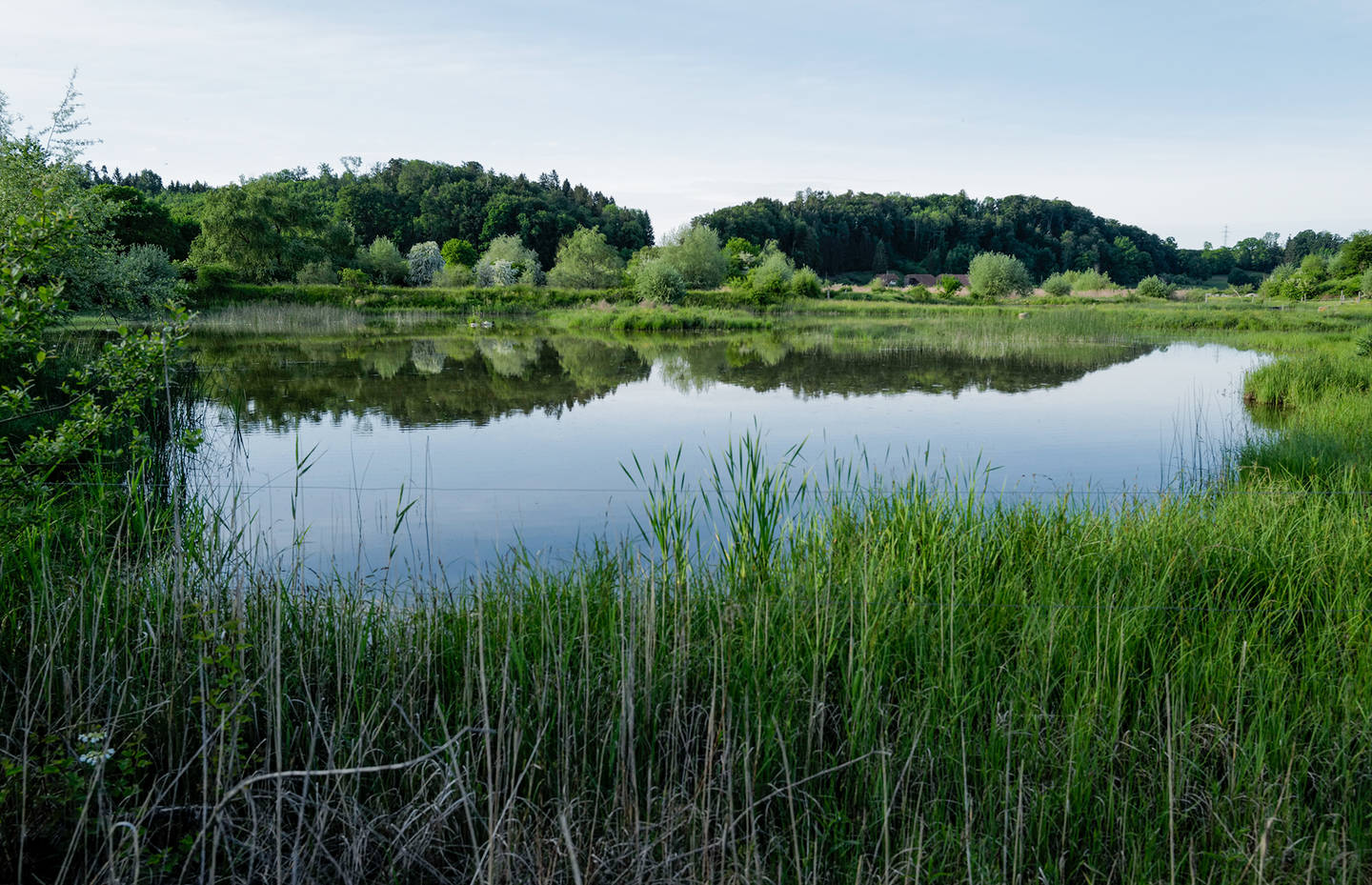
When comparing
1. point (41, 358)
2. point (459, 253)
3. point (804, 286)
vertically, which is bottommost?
point (41, 358)

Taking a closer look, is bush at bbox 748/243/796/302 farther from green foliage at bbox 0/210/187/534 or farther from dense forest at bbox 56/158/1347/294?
green foliage at bbox 0/210/187/534

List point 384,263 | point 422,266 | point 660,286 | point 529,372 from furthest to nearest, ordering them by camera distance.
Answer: point 422,266 → point 384,263 → point 660,286 → point 529,372

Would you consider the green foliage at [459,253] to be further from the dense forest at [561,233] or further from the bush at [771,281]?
the bush at [771,281]

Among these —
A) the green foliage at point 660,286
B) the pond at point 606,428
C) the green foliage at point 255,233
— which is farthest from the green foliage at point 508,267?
the pond at point 606,428

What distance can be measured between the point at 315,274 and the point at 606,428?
34.8 meters

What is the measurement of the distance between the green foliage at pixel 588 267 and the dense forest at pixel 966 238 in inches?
1181

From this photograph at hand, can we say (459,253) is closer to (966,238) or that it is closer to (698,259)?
(698,259)

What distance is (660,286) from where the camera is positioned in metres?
32.0

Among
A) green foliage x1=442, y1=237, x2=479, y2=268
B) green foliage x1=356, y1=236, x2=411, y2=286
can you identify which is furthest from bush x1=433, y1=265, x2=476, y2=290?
green foliage x1=442, y1=237, x2=479, y2=268

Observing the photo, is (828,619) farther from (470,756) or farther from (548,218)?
(548,218)

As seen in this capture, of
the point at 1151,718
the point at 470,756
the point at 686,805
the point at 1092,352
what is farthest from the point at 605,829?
the point at 1092,352

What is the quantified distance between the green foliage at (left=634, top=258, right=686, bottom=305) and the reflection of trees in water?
10.6 meters

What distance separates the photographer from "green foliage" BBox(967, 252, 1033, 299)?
4588 cm

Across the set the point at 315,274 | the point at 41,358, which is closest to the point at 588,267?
the point at 315,274
